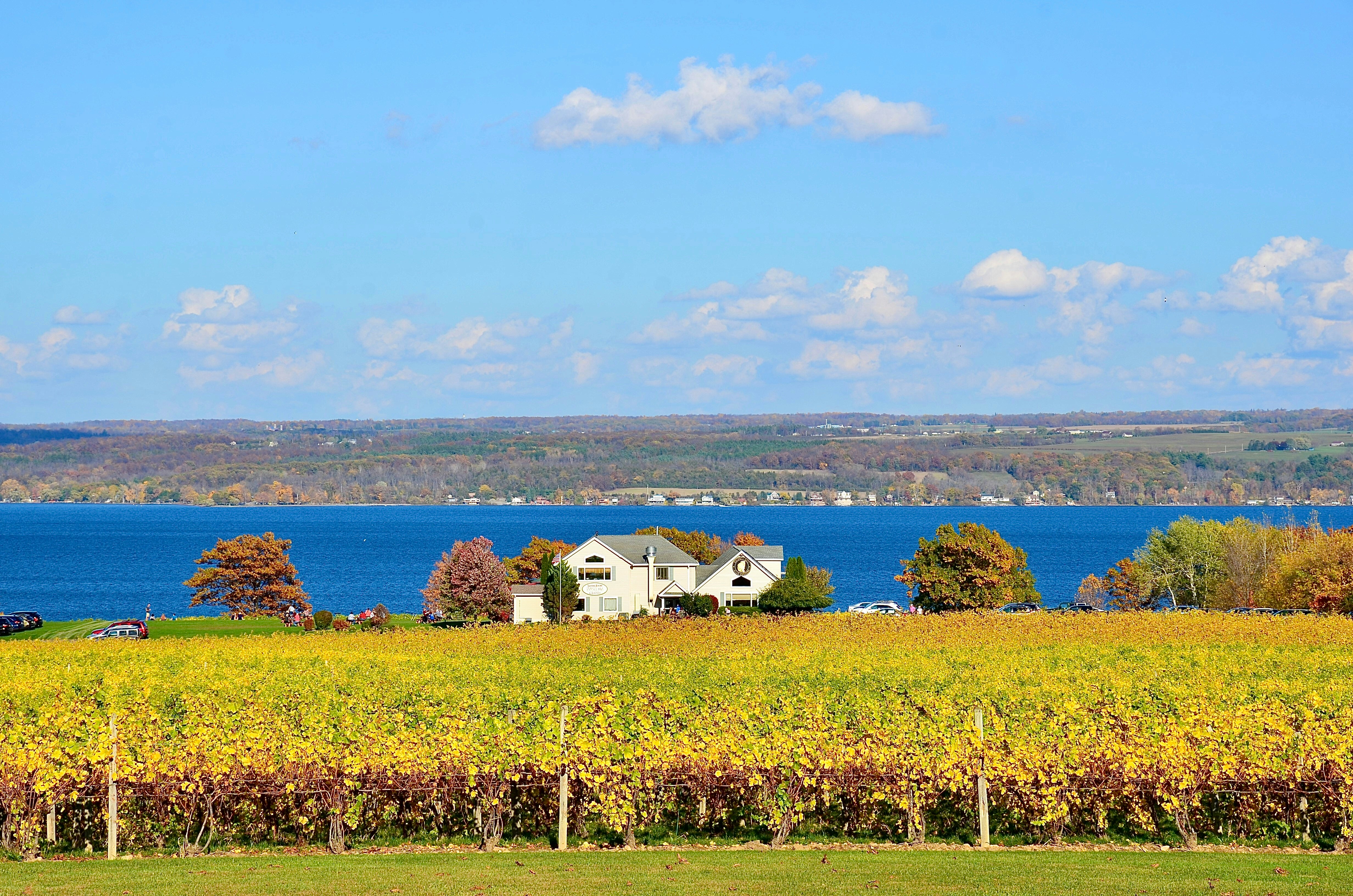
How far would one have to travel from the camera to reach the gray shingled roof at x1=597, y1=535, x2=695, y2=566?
249 feet

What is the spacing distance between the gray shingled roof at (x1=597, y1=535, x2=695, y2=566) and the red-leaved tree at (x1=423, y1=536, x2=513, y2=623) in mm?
6910

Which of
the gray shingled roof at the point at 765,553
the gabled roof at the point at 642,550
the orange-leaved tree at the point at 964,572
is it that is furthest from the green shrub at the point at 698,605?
the orange-leaved tree at the point at 964,572

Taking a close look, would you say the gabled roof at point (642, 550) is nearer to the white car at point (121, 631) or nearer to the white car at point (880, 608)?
the white car at point (880, 608)

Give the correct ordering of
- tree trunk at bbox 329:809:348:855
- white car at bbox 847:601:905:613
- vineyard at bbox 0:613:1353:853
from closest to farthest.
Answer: tree trunk at bbox 329:809:348:855, vineyard at bbox 0:613:1353:853, white car at bbox 847:601:905:613

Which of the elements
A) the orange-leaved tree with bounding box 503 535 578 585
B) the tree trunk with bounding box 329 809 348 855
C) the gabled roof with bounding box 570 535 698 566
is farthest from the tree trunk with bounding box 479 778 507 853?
the orange-leaved tree with bounding box 503 535 578 585

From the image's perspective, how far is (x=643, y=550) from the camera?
76.4 meters

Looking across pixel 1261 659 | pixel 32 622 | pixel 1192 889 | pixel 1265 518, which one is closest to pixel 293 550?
pixel 32 622

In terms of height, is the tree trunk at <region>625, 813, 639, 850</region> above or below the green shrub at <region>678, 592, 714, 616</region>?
above

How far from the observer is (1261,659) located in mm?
30750

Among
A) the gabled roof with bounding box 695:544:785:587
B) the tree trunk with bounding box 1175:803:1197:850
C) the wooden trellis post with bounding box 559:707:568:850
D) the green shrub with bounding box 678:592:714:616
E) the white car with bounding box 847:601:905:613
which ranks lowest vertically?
the white car with bounding box 847:601:905:613

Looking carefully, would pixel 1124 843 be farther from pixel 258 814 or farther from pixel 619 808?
pixel 258 814

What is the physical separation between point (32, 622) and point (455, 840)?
189 feet

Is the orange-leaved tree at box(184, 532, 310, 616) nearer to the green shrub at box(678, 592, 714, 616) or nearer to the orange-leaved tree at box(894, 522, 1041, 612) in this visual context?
the green shrub at box(678, 592, 714, 616)

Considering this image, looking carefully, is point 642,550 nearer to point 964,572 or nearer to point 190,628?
point 964,572
